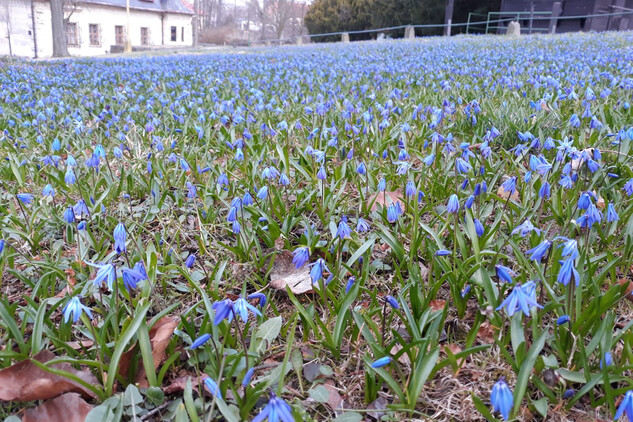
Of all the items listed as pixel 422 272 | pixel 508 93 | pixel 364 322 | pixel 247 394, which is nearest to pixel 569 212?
pixel 422 272

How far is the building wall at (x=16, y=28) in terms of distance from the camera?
33.9 m

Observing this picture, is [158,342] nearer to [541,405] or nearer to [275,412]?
[275,412]

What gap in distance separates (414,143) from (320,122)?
1186mm

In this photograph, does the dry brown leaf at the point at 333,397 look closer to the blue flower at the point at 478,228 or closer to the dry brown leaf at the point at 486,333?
the dry brown leaf at the point at 486,333

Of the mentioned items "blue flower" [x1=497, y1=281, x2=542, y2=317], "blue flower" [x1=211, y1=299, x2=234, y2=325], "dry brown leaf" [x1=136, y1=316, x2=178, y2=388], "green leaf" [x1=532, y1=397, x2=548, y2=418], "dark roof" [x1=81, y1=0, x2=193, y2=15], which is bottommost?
"dry brown leaf" [x1=136, y1=316, x2=178, y2=388]

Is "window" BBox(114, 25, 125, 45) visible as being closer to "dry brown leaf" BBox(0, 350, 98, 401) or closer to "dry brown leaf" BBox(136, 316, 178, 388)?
"dry brown leaf" BBox(136, 316, 178, 388)

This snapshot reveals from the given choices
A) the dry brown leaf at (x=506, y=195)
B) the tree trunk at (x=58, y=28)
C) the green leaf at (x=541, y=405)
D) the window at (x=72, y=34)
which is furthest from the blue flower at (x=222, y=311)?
the window at (x=72, y=34)

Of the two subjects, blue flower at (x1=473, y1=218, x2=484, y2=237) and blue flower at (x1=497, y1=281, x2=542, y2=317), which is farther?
blue flower at (x1=473, y1=218, x2=484, y2=237)

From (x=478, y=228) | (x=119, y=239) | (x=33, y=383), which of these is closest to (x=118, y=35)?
(x=119, y=239)

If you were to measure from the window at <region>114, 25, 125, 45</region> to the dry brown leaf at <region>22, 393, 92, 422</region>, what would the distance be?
47.6 metres

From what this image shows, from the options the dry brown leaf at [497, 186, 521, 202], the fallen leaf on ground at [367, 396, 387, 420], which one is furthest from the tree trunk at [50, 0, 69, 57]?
the fallen leaf on ground at [367, 396, 387, 420]

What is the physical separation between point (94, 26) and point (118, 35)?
2.58m

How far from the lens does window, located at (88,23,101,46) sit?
41156 millimetres

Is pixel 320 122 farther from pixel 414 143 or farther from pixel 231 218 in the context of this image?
pixel 231 218
